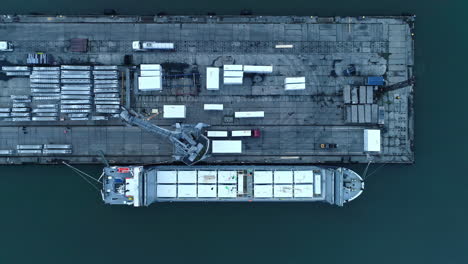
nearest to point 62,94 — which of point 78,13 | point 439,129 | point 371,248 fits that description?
point 78,13

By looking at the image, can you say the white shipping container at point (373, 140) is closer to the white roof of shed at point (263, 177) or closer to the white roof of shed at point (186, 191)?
the white roof of shed at point (263, 177)

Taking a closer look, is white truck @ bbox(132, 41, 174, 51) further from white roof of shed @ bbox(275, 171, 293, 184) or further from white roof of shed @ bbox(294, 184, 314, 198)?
white roof of shed @ bbox(294, 184, 314, 198)

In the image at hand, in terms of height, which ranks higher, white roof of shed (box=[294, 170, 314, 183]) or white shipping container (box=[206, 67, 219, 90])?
white shipping container (box=[206, 67, 219, 90])

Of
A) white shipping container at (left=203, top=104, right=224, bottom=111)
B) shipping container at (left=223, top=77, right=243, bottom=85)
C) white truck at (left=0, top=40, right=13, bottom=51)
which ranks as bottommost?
white shipping container at (left=203, top=104, right=224, bottom=111)

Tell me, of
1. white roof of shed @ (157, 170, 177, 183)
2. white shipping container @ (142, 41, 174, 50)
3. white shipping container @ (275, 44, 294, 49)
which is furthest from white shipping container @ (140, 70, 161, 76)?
white shipping container @ (275, 44, 294, 49)

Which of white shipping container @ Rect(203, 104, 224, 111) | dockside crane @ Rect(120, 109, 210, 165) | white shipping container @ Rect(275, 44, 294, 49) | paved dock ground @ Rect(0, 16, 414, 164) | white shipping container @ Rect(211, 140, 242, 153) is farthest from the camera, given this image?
white shipping container @ Rect(275, 44, 294, 49)

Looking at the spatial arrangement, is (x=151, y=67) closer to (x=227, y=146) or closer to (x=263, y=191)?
(x=227, y=146)

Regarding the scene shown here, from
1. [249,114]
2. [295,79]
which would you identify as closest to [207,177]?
[249,114]
